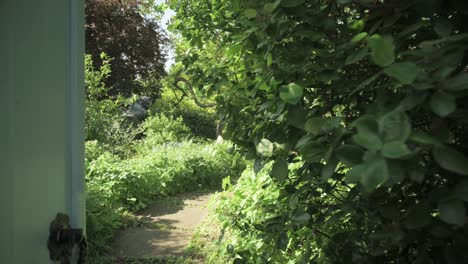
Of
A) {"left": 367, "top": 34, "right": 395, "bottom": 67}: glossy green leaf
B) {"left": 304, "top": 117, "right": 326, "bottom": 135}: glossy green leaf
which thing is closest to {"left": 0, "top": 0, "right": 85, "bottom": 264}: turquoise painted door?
{"left": 304, "top": 117, "right": 326, "bottom": 135}: glossy green leaf

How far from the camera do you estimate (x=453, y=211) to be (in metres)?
0.79

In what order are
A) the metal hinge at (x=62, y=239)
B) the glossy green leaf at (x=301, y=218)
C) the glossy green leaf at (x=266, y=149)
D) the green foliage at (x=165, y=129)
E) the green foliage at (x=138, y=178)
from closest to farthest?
the metal hinge at (x=62, y=239) < the glossy green leaf at (x=266, y=149) < the glossy green leaf at (x=301, y=218) < the green foliage at (x=138, y=178) < the green foliage at (x=165, y=129)

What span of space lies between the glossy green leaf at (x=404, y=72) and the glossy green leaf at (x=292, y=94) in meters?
0.30

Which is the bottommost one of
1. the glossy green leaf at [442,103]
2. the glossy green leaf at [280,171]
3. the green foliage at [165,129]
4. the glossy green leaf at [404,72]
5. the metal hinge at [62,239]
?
the green foliage at [165,129]

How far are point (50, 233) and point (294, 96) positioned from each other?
2.48 ft

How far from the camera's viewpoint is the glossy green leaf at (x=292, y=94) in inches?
39.1

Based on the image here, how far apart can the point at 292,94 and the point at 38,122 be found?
64cm

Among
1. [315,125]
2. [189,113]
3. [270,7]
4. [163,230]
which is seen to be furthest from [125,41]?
[315,125]

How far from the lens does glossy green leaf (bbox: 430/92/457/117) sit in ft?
2.30

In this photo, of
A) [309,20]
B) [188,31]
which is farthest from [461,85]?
[188,31]

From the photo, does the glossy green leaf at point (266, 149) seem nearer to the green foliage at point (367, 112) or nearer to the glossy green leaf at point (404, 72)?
the green foliage at point (367, 112)

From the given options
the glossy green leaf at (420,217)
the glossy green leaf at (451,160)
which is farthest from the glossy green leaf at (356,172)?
the glossy green leaf at (420,217)

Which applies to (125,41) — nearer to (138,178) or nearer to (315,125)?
(138,178)

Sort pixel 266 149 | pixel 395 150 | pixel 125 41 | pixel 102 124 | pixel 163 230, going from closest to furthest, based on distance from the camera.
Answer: pixel 395 150 < pixel 266 149 < pixel 163 230 < pixel 102 124 < pixel 125 41
